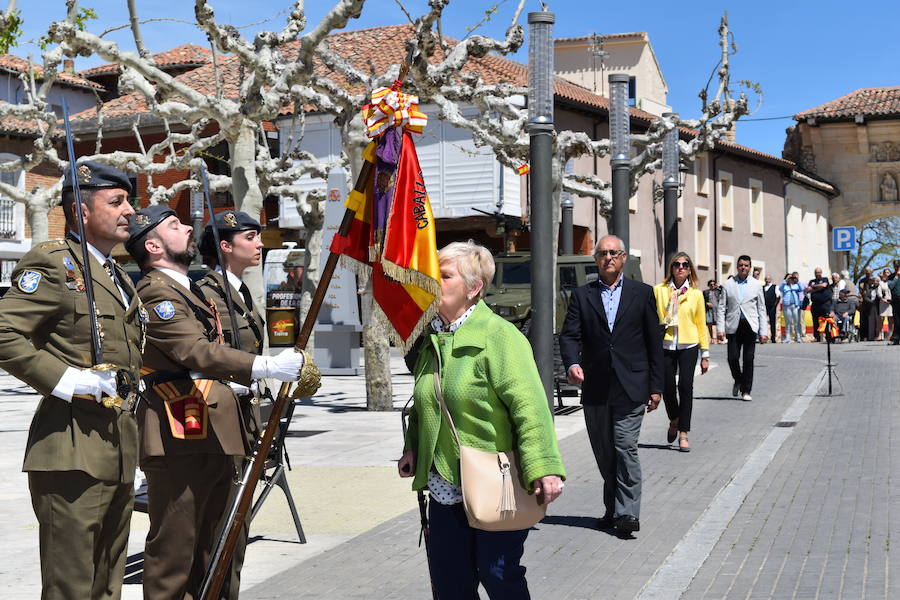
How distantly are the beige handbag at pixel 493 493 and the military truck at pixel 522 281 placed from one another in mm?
17806

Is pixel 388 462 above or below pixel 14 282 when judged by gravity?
below

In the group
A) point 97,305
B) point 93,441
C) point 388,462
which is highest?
point 97,305

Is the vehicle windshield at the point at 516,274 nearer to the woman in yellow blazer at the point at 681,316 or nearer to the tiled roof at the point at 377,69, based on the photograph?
the woman in yellow blazer at the point at 681,316

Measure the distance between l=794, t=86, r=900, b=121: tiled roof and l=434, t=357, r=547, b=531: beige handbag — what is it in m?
53.1

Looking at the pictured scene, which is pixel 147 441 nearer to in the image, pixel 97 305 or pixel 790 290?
pixel 97 305

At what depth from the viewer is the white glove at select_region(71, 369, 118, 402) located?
3988 mm

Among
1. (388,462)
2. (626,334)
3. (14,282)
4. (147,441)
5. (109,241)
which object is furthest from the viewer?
(388,462)

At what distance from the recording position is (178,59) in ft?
169

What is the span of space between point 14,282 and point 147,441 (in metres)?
0.98

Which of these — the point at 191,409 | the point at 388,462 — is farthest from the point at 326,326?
the point at 191,409

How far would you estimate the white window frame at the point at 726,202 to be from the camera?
48.6 m

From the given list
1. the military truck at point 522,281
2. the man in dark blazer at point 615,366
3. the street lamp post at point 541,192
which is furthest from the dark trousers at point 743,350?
the man in dark blazer at point 615,366

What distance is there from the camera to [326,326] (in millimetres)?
21516

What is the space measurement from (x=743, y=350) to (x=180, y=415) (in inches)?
484
